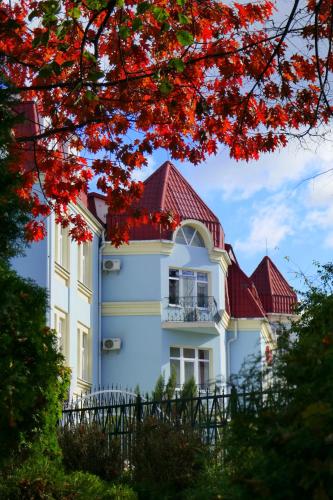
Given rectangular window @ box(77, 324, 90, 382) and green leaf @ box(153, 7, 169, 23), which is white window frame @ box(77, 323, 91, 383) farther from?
green leaf @ box(153, 7, 169, 23)

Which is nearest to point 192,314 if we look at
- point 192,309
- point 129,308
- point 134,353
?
point 192,309

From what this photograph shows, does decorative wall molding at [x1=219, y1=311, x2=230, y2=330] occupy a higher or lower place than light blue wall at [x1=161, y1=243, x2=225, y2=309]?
lower

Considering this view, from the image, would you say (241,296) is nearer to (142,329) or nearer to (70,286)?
(142,329)

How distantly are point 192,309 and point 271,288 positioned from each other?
12070 mm

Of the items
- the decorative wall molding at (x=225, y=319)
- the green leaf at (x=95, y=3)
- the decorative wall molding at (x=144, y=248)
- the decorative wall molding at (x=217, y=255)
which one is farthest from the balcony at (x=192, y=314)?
the green leaf at (x=95, y=3)

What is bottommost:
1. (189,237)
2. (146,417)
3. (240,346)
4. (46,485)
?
(46,485)

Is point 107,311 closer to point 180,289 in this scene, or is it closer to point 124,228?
point 180,289

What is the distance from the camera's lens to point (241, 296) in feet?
130

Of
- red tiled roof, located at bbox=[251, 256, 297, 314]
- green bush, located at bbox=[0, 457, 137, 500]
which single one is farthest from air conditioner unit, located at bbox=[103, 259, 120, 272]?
green bush, located at bbox=[0, 457, 137, 500]

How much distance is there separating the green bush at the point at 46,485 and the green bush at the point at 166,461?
113 cm

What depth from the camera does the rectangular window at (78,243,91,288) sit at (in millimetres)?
31562

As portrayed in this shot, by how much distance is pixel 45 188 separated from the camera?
13.6 m

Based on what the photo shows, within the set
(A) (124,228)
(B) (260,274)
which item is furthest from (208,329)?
(A) (124,228)

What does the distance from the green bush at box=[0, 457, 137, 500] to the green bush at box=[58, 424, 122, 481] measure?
6.89ft
